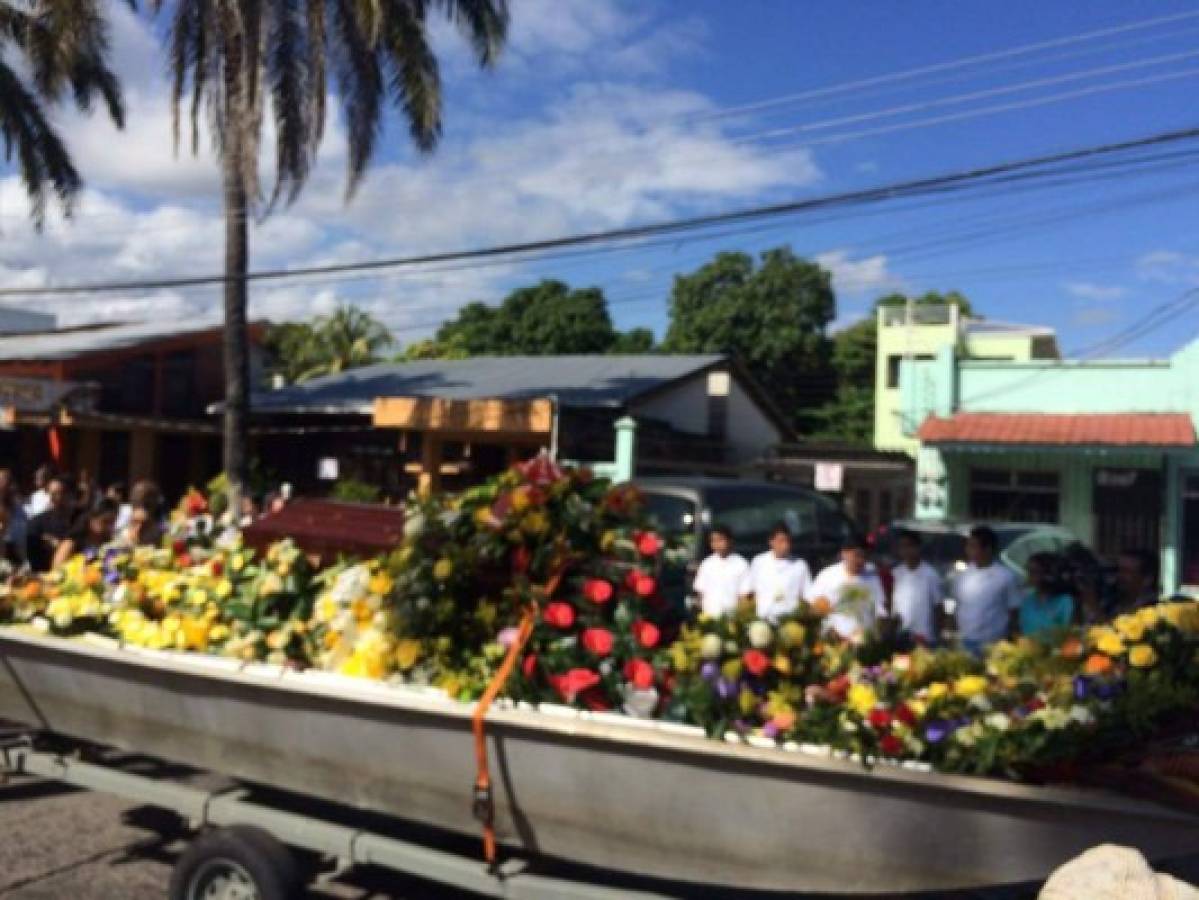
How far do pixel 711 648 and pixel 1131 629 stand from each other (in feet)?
4.35

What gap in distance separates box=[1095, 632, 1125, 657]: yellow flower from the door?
15.2m

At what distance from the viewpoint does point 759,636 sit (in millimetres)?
4027

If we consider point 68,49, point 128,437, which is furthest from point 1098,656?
point 128,437

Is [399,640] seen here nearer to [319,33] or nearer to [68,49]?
[319,33]

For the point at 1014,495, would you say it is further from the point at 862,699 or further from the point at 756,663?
the point at 862,699

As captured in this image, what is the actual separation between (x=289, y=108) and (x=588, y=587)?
11.9 metres

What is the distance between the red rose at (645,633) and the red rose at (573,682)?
22 cm

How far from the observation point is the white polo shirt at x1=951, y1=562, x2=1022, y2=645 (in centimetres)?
702

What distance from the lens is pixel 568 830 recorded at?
390 centimetres

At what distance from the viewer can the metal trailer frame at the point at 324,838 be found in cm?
383

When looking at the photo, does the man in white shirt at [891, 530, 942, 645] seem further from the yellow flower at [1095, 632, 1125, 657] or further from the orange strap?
the orange strap

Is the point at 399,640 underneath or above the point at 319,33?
underneath

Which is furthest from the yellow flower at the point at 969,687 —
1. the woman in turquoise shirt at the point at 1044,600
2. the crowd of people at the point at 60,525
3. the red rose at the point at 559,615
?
the crowd of people at the point at 60,525

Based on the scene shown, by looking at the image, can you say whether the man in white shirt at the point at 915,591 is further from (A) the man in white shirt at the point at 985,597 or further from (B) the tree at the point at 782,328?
(B) the tree at the point at 782,328
